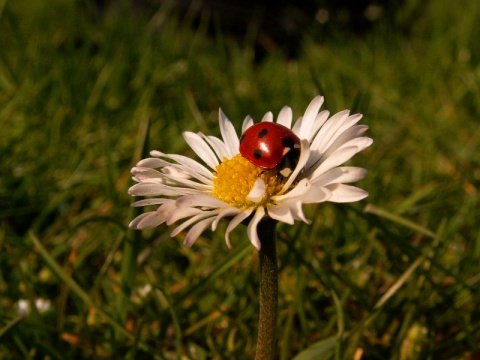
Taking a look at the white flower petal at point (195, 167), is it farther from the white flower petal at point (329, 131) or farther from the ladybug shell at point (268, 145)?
the white flower petal at point (329, 131)

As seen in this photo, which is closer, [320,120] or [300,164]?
[300,164]

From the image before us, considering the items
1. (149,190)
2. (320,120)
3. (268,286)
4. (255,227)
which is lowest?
(268,286)

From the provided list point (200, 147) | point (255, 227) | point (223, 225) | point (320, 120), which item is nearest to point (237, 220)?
point (255, 227)

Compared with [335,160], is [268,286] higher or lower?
lower

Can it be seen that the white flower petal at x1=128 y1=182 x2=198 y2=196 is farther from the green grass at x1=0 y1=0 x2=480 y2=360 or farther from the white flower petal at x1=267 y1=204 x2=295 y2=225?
the green grass at x1=0 y1=0 x2=480 y2=360

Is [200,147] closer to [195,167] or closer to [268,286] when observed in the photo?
[195,167]

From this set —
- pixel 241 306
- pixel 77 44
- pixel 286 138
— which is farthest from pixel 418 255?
pixel 77 44
